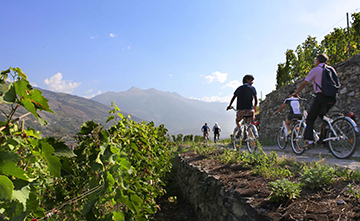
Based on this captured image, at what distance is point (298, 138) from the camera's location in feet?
19.1

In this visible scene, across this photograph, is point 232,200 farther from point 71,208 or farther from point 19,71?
point 19,71

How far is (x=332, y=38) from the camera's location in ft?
48.9

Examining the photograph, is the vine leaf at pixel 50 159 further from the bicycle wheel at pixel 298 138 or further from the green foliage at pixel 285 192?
the bicycle wheel at pixel 298 138

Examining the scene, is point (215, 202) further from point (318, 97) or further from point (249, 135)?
point (318, 97)

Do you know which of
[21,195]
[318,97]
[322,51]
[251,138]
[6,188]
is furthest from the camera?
[322,51]

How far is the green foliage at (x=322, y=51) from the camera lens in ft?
44.8

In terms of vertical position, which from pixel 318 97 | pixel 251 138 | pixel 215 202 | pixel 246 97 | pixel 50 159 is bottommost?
pixel 215 202

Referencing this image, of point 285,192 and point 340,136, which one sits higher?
point 340,136

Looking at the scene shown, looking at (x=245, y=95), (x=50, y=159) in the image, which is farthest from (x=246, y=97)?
(x=50, y=159)

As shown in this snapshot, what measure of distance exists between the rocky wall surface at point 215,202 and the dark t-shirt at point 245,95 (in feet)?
6.76

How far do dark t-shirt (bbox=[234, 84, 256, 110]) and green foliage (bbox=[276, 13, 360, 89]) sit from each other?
9955 mm

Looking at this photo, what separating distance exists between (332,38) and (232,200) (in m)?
16.5

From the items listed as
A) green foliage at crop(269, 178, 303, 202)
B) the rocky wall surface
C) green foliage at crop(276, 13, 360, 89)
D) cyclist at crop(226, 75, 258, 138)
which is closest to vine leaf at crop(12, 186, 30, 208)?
the rocky wall surface

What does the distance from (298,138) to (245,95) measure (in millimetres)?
1820
